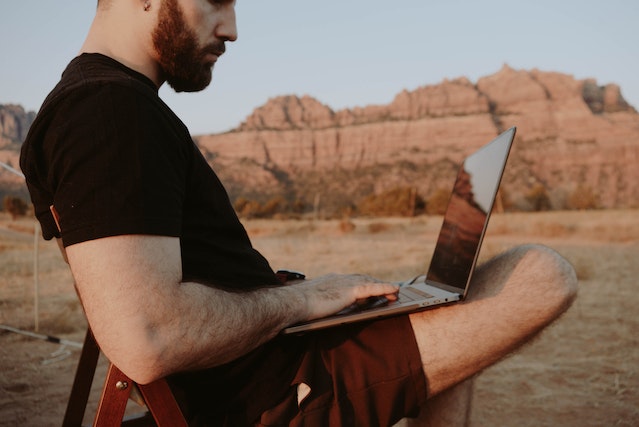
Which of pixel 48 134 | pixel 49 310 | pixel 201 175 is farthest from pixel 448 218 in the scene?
pixel 49 310

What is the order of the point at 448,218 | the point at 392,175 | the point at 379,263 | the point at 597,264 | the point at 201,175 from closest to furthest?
the point at 201,175
the point at 448,218
the point at 597,264
the point at 379,263
the point at 392,175

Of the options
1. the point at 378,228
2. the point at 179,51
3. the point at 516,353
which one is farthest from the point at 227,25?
the point at 378,228

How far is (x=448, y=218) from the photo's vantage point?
5.85 ft

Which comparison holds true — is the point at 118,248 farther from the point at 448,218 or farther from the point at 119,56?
the point at 448,218

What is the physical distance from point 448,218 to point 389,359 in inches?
27.0

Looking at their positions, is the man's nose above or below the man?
above

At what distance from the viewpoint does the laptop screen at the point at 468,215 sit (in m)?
1.37

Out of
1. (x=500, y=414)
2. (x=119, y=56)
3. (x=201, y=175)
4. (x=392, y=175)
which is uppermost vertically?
(x=119, y=56)

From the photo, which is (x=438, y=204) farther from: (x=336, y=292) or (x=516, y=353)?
(x=336, y=292)

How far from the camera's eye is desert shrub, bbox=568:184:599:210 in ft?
78.7

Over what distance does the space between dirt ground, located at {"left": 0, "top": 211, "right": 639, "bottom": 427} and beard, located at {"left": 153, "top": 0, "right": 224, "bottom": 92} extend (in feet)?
3.72

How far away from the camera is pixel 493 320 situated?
48.6 inches

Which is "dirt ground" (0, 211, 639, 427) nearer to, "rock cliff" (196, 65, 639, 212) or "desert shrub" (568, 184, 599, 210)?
"desert shrub" (568, 184, 599, 210)

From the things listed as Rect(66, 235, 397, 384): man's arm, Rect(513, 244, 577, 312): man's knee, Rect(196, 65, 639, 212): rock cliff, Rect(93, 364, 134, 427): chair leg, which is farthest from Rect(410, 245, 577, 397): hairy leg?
Rect(196, 65, 639, 212): rock cliff
